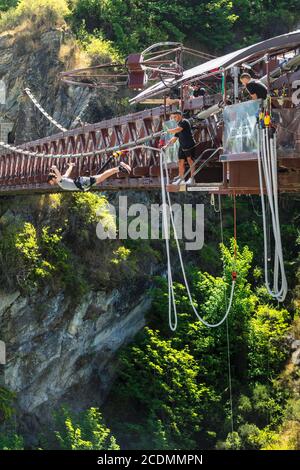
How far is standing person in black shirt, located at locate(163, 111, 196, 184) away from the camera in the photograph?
844cm

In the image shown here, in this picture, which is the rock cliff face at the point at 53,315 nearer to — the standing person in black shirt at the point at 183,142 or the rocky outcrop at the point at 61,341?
the rocky outcrop at the point at 61,341

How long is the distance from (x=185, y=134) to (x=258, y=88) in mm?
1618

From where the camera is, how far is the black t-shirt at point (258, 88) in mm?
6992

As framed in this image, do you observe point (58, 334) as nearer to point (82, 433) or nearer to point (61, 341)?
point (61, 341)

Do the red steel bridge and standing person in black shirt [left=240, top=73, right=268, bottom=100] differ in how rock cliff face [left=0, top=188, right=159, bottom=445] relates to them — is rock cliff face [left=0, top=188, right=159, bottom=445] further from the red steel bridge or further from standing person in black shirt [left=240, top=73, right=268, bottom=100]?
standing person in black shirt [left=240, top=73, right=268, bottom=100]

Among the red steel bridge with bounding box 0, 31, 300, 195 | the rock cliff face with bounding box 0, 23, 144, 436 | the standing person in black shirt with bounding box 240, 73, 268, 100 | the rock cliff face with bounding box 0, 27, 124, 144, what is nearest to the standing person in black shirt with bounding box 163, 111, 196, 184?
the red steel bridge with bounding box 0, 31, 300, 195

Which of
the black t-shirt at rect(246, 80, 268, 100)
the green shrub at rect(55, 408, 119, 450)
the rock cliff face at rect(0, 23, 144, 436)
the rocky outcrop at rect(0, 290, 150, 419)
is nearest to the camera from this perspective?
the black t-shirt at rect(246, 80, 268, 100)

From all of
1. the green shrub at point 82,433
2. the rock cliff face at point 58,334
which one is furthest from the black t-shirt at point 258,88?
the rock cliff face at point 58,334

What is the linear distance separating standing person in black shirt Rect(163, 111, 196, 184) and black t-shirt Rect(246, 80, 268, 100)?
1520 millimetres

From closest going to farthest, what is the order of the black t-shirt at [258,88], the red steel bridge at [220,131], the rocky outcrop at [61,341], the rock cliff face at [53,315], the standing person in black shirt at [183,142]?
the black t-shirt at [258,88] < the red steel bridge at [220,131] < the standing person in black shirt at [183,142] < the rocky outcrop at [61,341] < the rock cliff face at [53,315]

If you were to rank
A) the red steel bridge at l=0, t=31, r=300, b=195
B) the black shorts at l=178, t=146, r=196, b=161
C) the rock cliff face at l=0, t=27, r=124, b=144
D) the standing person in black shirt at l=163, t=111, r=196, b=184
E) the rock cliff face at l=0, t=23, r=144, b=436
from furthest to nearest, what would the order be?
the rock cliff face at l=0, t=27, r=124, b=144, the rock cliff face at l=0, t=23, r=144, b=436, the black shorts at l=178, t=146, r=196, b=161, the standing person in black shirt at l=163, t=111, r=196, b=184, the red steel bridge at l=0, t=31, r=300, b=195

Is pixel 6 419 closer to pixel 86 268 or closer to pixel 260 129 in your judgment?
pixel 86 268

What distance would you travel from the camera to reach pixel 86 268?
18750 millimetres
